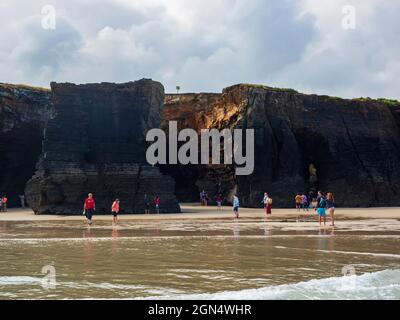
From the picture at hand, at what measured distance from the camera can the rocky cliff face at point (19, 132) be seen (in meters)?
44.2

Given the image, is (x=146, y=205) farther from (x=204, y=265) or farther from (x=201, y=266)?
(x=201, y=266)

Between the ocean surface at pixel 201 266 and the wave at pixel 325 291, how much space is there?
0.05 feet

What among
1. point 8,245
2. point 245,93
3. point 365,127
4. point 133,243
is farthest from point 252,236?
point 365,127

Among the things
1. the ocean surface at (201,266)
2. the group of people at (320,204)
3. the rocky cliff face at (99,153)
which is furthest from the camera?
the rocky cliff face at (99,153)

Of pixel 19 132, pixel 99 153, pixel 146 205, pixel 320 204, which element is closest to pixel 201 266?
pixel 320 204

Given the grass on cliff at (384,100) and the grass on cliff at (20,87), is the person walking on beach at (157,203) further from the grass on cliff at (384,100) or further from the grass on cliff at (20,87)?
the grass on cliff at (384,100)

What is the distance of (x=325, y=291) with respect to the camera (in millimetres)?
8258

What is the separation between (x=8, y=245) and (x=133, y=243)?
151 inches

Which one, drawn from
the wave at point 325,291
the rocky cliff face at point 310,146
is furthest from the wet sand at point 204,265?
the rocky cliff face at point 310,146

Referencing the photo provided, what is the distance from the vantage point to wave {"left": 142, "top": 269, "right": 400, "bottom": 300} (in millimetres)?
7820

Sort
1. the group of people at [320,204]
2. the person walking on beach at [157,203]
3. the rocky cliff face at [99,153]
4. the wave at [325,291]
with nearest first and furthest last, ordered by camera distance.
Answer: the wave at [325,291] → the group of people at [320,204] → the rocky cliff face at [99,153] → the person walking on beach at [157,203]

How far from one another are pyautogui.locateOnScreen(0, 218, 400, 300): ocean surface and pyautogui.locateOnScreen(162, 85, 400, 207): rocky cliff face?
2307cm

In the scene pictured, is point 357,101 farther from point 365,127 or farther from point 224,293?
point 224,293

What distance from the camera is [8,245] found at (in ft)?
49.3
